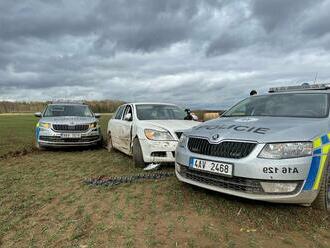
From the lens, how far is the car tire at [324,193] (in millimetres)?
3483

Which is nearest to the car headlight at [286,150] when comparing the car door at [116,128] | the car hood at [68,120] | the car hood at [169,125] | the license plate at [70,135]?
the car hood at [169,125]

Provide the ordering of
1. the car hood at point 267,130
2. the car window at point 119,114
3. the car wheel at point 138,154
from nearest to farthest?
1. the car hood at point 267,130
2. the car wheel at point 138,154
3. the car window at point 119,114

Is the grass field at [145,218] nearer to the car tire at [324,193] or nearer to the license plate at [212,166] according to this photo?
the car tire at [324,193]

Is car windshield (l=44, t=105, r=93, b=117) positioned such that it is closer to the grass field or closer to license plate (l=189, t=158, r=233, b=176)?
the grass field

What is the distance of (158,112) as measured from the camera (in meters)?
7.36

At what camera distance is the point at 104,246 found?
303 centimetres

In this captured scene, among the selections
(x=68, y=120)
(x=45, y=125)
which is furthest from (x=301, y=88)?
(x=45, y=125)

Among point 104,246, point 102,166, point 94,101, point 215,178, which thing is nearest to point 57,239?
point 104,246

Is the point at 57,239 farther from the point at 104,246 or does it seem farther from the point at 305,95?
the point at 305,95

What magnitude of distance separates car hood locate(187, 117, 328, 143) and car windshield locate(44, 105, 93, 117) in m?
6.85

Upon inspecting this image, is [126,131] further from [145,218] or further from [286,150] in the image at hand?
[286,150]

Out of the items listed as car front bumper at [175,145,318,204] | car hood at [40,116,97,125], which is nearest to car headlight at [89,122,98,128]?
car hood at [40,116,97,125]

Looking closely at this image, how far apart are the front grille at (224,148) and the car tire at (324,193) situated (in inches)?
35.5

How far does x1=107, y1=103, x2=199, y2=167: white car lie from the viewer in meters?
5.82
